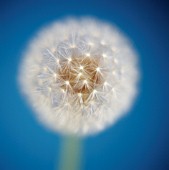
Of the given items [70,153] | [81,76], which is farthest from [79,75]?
[70,153]

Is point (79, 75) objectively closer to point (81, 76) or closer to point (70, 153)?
point (81, 76)

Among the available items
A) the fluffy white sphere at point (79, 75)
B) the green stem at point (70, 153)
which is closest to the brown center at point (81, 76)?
the fluffy white sphere at point (79, 75)

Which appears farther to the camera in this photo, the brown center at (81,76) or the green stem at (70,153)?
the green stem at (70,153)

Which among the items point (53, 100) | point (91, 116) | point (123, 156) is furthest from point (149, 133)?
point (53, 100)

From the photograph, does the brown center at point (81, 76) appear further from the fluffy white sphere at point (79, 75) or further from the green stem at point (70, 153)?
the green stem at point (70, 153)

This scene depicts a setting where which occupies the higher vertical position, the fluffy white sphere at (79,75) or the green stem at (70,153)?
the fluffy white sphere at (79,75)
